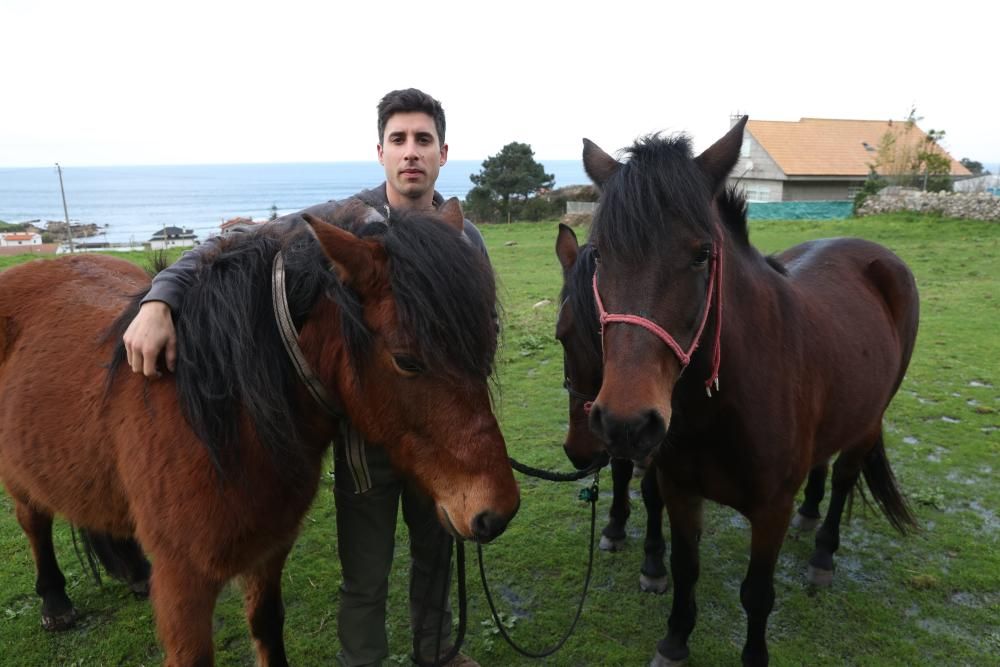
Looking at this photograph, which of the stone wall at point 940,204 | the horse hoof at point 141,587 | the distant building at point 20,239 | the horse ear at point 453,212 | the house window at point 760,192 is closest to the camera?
the horse ear at point 453,212

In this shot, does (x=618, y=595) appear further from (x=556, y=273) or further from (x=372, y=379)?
(x=556, y=273)

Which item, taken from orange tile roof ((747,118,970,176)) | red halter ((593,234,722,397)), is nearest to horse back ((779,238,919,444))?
red halter ((593,234,722,397))

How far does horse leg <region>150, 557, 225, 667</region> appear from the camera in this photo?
6.25ft

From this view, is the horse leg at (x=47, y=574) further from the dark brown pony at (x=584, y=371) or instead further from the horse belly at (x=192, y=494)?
the dark brown pony at (x=584, y=371)

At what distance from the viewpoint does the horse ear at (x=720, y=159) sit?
2.19 metres

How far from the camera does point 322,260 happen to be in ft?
5.78

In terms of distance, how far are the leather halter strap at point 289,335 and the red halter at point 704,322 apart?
36.7 inches

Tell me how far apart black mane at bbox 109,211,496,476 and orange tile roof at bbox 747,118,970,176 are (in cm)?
3518

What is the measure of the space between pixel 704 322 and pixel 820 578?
7.47 ft

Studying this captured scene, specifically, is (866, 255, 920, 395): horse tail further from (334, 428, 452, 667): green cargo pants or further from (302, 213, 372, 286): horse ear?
(302, 213, 372, 286): horse ear

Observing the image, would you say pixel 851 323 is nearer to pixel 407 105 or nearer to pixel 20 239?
pixel 407 105

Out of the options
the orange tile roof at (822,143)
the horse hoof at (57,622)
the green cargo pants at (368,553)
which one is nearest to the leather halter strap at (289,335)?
the green cargo pants at (368,553)

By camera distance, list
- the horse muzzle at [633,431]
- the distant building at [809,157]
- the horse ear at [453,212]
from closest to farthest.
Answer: the horse muzzle at [633,431], the horse ear at [453,212], the distant building at [809,157]

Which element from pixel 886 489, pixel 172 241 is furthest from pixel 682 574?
pixel 172 241
